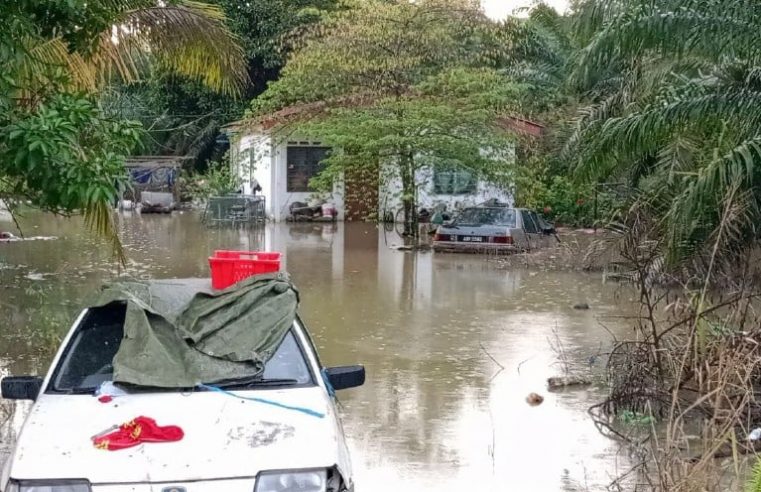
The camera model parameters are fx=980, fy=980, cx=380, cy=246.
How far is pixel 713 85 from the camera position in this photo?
388 inches

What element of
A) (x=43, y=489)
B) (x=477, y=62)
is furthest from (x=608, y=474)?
(x=477, y=62)

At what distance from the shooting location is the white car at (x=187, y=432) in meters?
4.38

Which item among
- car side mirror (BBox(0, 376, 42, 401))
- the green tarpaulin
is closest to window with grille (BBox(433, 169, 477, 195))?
the green tarpaulin

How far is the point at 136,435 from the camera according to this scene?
4633mm

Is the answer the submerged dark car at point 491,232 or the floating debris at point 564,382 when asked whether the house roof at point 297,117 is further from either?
the floating debris at point 564,382

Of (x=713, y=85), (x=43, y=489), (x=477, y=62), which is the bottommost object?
(x=43, y=489)

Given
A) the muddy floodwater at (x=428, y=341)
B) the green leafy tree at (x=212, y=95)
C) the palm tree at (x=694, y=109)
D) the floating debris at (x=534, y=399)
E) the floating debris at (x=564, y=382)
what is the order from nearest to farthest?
the muddy floodwater at (x=428, y=341)
the palm tree at (x=694, y=109)
the floating debris at (x=534, y=399)
the floating debris at (x=564, y=382)
the green leafy tree at (x=212, y=95)

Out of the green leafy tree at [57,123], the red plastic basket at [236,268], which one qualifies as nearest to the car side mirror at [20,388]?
the green leafy tree at [57,123]

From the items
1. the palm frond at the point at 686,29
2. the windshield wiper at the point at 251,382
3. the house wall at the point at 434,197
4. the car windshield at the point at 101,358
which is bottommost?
the windshield wiper at the point at 251,382

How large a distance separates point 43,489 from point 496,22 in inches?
893

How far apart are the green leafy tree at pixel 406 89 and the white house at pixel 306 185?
4.67m

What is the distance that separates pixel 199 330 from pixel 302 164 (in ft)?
92.4

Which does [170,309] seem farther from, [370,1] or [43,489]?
[370,1]

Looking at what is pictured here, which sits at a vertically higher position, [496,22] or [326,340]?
[496,22]
